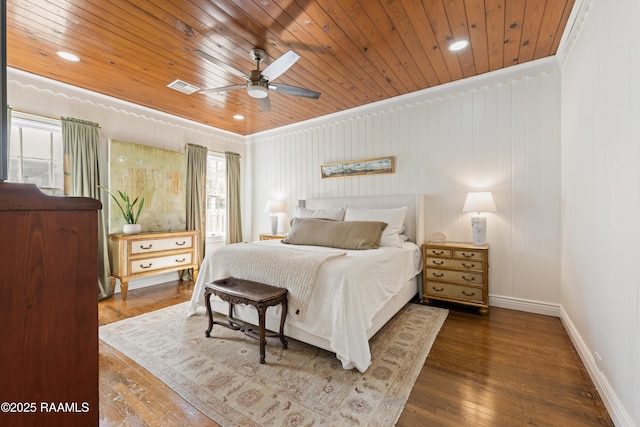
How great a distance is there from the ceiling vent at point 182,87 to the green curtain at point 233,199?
5.92 ft

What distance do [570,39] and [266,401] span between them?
12.4 ft

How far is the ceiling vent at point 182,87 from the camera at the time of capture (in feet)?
10.6

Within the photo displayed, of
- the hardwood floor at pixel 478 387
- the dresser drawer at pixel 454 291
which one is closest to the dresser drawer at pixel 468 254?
the dresser drawer at pixel 454 291

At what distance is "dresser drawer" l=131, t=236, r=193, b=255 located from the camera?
11.8 feet

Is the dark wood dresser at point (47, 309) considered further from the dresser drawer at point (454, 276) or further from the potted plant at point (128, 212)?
the potted plant at point (128, 212)

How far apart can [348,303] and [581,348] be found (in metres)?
1.83

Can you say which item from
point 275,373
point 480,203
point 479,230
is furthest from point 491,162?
point 275,373

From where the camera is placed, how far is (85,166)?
3.45 m

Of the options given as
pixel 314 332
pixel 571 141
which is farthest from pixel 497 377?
pixel 571 141

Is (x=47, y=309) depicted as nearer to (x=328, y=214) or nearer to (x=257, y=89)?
(x=257, y=89)

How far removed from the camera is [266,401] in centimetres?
166

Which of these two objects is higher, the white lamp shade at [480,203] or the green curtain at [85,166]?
the green curtain at [85,166]

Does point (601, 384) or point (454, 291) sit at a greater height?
point (454, 291)

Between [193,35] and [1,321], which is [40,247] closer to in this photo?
[1,321]
